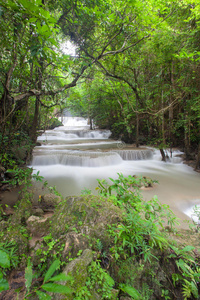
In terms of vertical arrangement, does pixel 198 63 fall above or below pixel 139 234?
above

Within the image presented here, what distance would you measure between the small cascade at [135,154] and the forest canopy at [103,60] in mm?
1428

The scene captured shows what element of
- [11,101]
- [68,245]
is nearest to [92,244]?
[68,245]

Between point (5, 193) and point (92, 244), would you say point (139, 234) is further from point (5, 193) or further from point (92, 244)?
point (5, 193)

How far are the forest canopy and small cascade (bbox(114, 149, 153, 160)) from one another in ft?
4.68

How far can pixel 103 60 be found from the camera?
5660 millimetres

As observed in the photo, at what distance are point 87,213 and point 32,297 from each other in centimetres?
75

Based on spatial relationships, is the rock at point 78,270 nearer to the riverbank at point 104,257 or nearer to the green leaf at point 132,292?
the riverbank at point 104,257

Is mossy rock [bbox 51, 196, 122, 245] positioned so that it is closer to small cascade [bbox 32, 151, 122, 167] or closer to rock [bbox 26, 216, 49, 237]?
rock [bbox 26, 216, 49, 237]

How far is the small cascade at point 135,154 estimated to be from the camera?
8313 mm

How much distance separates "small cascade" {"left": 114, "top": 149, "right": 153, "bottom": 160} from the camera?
8.31 m

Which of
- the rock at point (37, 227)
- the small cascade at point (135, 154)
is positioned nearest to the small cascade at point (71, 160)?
the small cascade at point (135, 154)

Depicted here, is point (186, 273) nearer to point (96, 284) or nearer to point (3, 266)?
point (96, 284)

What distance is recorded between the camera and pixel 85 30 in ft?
14.8

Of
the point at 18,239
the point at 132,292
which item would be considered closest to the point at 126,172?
the point at 18,239
